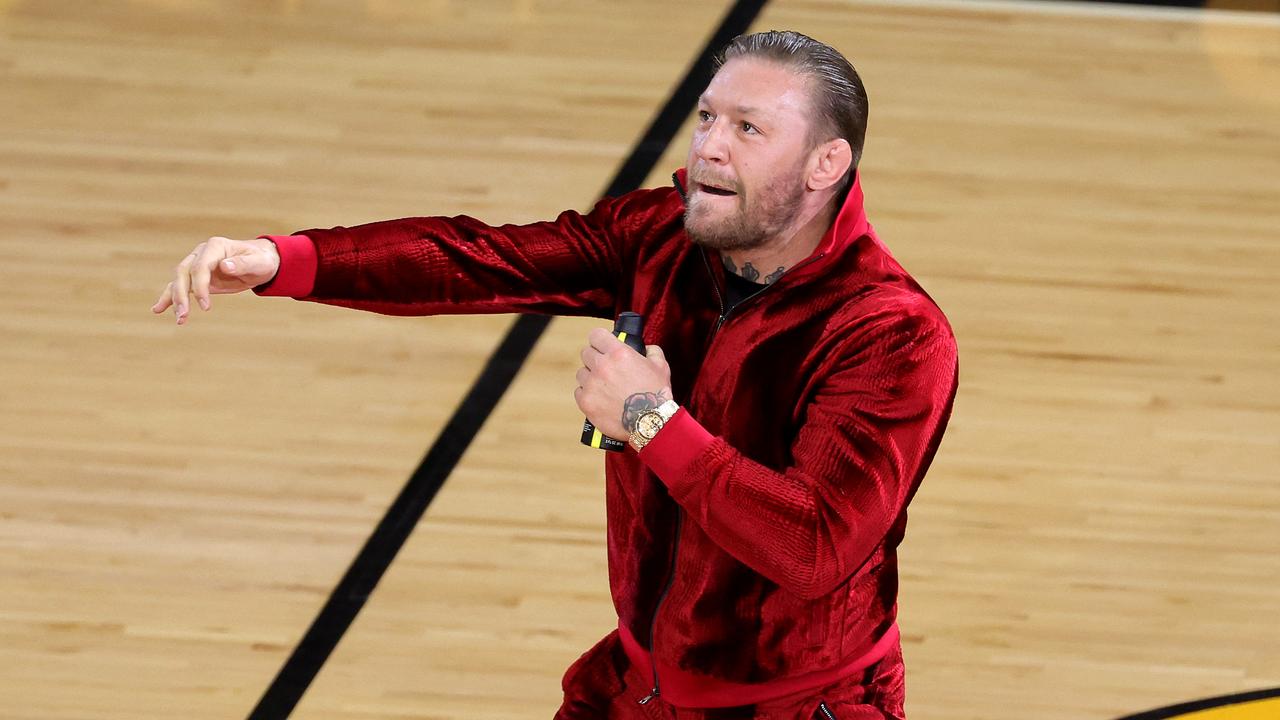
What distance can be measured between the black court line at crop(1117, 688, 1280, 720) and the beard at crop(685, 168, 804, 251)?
5.35 ft

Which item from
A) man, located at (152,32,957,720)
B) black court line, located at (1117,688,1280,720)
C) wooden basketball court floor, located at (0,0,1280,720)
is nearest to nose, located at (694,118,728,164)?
man, located at (152,32,957,720)

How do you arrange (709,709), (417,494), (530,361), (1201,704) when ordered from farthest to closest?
(530,361)
(417,494)
(1201,704)
(709,709)

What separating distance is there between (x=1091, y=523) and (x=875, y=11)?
2941 mm

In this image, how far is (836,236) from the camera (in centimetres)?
225

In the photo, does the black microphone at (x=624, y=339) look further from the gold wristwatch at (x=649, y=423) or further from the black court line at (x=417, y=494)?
the black court line at (x=417, y=494)

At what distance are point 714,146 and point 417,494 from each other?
1.97m

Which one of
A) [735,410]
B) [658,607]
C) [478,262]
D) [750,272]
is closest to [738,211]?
[750,272]

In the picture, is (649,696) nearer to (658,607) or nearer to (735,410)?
(658,607)

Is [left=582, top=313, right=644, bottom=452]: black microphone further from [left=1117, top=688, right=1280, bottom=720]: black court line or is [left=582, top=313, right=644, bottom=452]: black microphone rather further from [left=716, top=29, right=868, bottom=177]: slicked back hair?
[left=1117, top=688, right=1280, bottom=720]: black court line

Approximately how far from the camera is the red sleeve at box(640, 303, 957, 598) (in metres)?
2.00

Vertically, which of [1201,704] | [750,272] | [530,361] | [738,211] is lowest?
[1201,704]

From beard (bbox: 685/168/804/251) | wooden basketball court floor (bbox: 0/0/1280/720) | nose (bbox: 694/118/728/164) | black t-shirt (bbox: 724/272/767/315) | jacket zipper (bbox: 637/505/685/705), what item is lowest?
wooden basketball court floor (bbox: 0/0/1280/720)

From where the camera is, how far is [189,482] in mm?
4004

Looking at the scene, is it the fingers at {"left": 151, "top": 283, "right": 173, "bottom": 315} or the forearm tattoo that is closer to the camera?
the forearm tattoo
